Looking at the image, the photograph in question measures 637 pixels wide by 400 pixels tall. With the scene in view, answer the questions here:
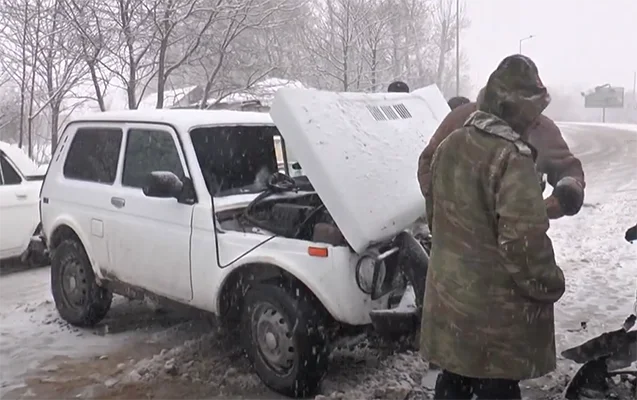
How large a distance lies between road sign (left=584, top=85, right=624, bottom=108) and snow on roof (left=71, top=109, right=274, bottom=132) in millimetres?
85131

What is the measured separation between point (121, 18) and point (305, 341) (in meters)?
10.2

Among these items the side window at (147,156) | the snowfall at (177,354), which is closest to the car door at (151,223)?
the side window at (147,156)

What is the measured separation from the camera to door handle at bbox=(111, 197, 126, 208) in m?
5.43

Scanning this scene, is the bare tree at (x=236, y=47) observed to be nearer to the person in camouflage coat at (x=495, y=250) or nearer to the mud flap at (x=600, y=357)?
the mud flap at (x=600, y=357)

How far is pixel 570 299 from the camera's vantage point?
662cm

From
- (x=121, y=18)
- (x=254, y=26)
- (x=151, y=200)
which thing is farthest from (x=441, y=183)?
(x=254, y=26)

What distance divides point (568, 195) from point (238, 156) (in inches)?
97.7

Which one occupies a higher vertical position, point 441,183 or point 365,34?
point 365,34

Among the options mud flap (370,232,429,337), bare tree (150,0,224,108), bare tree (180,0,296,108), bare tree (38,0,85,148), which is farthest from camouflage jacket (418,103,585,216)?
bare tree (38,0,85,148)

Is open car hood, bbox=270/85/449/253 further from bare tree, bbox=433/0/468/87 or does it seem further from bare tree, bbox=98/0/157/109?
bare tree, bbox=433/0/468/87

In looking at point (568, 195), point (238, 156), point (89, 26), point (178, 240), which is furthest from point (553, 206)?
point (89, 26)

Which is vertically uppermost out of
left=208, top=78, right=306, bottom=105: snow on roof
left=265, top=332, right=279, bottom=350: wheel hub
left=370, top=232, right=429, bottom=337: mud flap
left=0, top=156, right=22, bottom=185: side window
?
left=208, top=78, right=306, bottom=105: snow on roof

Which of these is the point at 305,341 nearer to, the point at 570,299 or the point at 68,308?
the point at 68,308

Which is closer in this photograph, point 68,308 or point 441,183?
point 441,183
